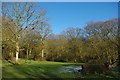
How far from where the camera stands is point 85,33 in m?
49.6

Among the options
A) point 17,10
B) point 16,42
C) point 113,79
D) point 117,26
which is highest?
point 17,10

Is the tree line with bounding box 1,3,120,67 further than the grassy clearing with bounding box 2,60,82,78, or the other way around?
the tree line with bounding box 1,3,120,67

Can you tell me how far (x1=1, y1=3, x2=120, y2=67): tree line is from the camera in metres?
32.8

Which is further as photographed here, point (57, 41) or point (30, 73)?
point (57, 41)

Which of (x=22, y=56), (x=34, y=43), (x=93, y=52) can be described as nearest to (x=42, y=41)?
(x=34, y=43)

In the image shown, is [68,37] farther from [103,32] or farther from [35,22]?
[35,22]

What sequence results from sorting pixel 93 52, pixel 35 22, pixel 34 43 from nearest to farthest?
1. pixel 35 22
2. pixel 93 52
3. pixel 34 43

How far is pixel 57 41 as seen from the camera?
5488 centimetres

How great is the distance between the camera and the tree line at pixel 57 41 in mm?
32781

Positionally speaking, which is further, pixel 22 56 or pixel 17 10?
pixel 22 56

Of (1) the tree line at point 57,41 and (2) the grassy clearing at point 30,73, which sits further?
(1) the tree line at point 57,41

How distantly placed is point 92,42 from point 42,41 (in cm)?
1183

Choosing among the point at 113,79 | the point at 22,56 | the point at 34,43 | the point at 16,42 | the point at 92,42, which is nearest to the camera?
the point at 113,79

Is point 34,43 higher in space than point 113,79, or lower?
higher
